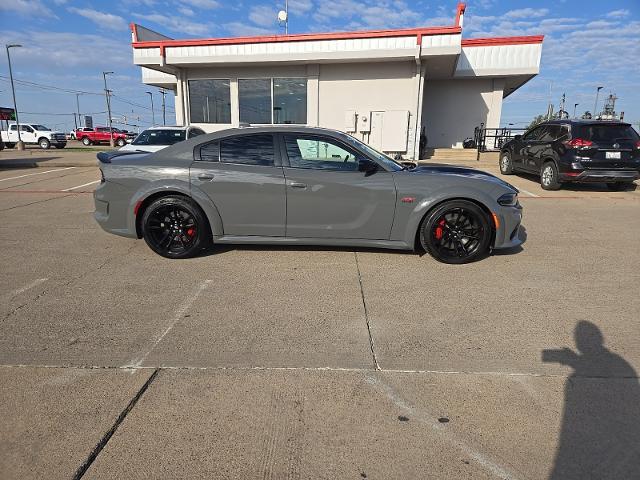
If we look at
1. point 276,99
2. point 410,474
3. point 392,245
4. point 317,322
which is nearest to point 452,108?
point 276,99

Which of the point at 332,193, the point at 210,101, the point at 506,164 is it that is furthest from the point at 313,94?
the point at 332,193

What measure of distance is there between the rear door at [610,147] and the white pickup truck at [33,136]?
35.1m

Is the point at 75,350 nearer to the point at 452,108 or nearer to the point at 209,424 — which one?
the point at 209,424

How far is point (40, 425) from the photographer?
225cm

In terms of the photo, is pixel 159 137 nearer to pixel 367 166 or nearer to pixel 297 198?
pixel 297 198

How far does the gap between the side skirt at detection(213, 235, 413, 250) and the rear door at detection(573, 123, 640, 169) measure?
7154mm

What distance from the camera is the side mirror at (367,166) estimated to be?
4617 mm

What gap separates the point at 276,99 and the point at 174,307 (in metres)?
14.9

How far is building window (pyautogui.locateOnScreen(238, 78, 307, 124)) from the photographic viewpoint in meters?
16.9

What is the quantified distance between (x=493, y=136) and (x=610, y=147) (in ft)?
31.6

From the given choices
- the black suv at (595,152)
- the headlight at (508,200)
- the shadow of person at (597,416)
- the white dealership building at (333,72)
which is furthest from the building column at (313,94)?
the shadow of person at (597,416)

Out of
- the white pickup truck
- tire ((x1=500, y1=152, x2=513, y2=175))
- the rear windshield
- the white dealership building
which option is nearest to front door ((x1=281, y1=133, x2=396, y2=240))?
the rear windshield

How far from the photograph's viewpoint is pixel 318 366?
9.20 feet

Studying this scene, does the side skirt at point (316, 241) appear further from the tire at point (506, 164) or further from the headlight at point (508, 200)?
the tire at point (506, 164)
